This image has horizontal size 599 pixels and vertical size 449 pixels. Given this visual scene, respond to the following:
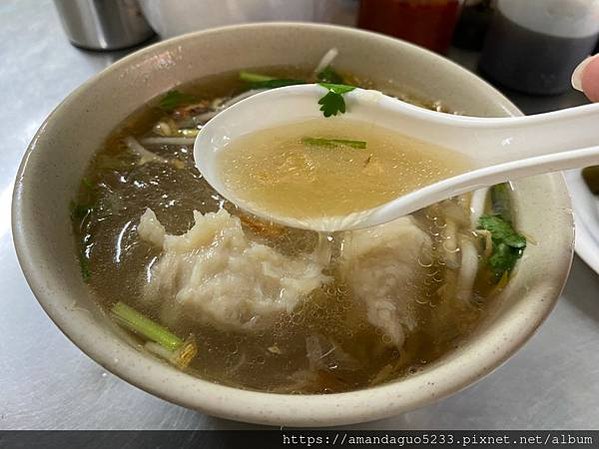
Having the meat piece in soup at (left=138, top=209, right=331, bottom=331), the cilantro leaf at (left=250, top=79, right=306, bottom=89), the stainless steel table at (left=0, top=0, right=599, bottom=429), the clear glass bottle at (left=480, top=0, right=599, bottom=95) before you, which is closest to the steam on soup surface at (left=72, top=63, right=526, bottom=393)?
the meat piece in soup at (left=138, top=209, right=331, bottom=331)

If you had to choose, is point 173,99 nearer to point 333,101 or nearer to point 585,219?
point 333,101

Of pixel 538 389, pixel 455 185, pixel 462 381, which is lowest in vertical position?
pixel 538 389

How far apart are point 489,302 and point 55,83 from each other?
158cm

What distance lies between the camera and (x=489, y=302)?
1040 mm

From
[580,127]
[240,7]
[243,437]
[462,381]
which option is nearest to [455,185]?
[580,127]

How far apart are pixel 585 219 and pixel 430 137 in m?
0.56

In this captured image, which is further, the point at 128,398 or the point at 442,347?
the point at 128,398

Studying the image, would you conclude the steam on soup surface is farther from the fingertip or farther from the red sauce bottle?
the red sauce bottle

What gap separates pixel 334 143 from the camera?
114cm

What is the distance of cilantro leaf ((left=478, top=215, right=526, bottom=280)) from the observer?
1.06 meters

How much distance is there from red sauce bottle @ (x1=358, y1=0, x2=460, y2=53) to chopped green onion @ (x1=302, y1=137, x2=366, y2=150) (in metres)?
0.84

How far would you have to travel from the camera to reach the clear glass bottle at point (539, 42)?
1.66m

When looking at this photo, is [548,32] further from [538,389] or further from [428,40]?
[538,389]

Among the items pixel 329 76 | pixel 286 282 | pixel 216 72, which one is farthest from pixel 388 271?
pixel 216 72
